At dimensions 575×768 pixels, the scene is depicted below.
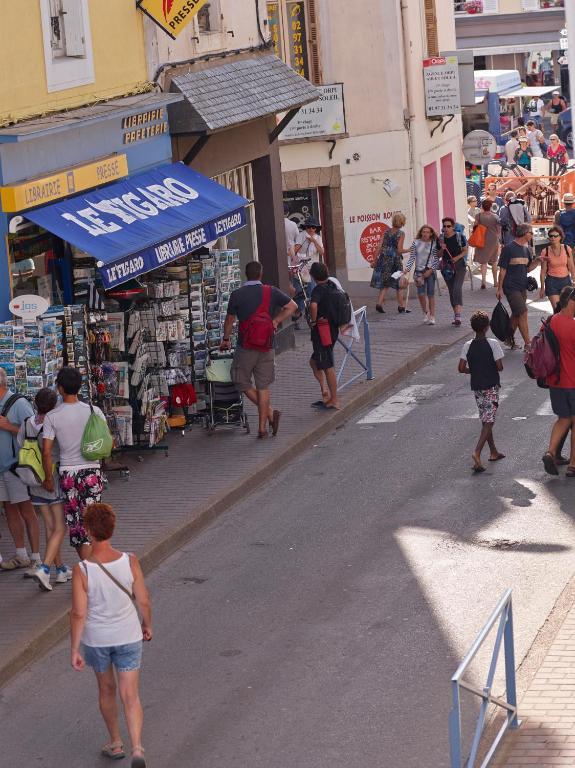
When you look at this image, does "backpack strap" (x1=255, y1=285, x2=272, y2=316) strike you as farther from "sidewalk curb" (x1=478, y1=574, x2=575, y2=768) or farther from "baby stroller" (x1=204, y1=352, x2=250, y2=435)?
"sidewalk curb" (x1=478, y1=574, x2=575, y2=768)

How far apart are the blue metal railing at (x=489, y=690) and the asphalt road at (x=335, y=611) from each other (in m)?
0.33

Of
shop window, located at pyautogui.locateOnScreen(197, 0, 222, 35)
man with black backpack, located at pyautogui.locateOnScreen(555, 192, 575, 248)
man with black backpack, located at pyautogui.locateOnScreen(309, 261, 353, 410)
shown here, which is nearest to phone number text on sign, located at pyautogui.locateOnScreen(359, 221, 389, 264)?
man with black backpack, located at pyautogui.locateOnScreen(555, 192, 575, 248)


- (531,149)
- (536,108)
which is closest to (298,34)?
(531,149)

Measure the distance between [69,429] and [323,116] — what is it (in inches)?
689

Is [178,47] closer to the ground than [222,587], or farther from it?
farther from it

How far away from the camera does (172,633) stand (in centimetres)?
1072

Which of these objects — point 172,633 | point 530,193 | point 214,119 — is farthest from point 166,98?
point 530,193

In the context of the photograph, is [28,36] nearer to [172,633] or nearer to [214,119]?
[214,119]

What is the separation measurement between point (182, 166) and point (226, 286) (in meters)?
1.66

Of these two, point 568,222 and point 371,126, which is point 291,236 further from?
point 371,126

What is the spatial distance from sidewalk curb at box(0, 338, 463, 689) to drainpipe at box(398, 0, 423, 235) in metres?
6.44

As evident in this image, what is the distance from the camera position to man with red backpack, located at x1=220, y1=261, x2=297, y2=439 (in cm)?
1620

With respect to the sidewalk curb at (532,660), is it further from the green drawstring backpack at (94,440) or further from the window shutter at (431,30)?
the window shutter at (431,30)

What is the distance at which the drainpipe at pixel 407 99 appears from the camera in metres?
28.2
